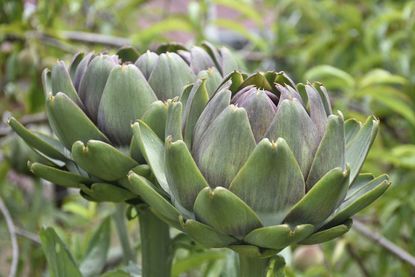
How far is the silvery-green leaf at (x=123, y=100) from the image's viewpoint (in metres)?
0.40

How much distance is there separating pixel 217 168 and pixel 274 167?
0.09 ft

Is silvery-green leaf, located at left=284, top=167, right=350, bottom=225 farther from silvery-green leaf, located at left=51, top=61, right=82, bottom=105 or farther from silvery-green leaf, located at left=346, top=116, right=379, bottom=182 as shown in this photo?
silvery-green leaf, located at left=51, top=61, right=82, bottom=105

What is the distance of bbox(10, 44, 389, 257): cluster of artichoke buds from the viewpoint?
34cm

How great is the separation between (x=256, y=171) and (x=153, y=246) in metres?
0.16

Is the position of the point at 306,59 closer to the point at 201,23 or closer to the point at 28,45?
the point at 201,23

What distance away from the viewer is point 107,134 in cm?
42

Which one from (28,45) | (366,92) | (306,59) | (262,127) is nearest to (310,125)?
(262,127)

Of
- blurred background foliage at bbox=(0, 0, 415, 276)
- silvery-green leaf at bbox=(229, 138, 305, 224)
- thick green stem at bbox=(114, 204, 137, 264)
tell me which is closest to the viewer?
silvery-green leaf at bbox=(229, 138, 305, 224)

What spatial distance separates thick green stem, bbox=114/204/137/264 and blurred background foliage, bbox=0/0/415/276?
76 millimetres

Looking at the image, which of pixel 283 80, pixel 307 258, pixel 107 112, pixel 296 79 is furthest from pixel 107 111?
pixel 296 79

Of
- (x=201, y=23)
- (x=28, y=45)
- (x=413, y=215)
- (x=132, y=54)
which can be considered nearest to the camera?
(x=132, y=54)

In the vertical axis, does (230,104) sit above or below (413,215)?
above

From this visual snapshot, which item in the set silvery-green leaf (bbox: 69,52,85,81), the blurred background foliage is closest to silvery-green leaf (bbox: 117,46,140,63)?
silvery-green leaf (bbox: 69,52,85,81)

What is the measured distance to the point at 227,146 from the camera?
0.34 metres
